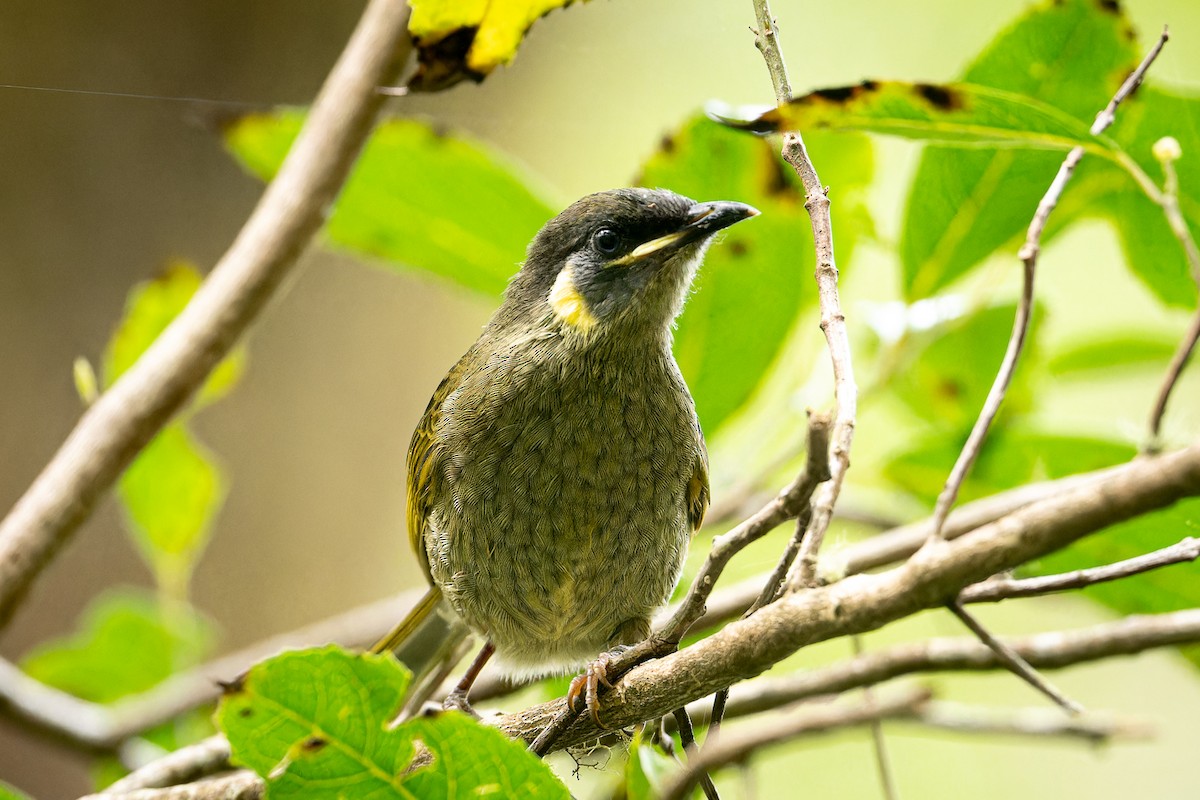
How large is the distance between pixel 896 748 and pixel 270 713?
6.49ft

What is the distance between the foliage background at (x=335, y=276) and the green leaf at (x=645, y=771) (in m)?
0.67

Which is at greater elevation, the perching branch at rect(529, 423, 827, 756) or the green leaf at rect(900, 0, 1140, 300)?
the green leaf at rect(900, 0, 1140, 300)

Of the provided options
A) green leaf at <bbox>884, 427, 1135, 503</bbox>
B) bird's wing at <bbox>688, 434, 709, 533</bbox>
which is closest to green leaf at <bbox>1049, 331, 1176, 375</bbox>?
green leaf at <bbox>884, 427, 1135, 503</bbox>

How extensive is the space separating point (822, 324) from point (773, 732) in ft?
1.06

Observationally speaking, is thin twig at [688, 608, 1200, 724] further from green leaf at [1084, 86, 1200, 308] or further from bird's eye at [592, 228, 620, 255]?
bird's eye at [592, 228, 620, 255]

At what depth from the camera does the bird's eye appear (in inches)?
53.6

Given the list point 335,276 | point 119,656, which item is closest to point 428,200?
point 335,276

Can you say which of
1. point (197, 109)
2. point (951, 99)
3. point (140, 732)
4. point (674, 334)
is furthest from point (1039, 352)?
point (140, 732)

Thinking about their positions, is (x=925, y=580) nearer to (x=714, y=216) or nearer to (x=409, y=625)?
(x=714, y=216)

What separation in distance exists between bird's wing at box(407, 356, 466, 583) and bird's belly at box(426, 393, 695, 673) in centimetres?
4

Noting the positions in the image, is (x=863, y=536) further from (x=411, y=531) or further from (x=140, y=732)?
(x=140, y=732)

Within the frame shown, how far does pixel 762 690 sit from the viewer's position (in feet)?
4.78

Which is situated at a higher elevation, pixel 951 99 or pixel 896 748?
pixel 951 99

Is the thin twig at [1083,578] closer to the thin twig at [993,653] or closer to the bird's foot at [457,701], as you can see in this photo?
the thin twig at [993,653]
